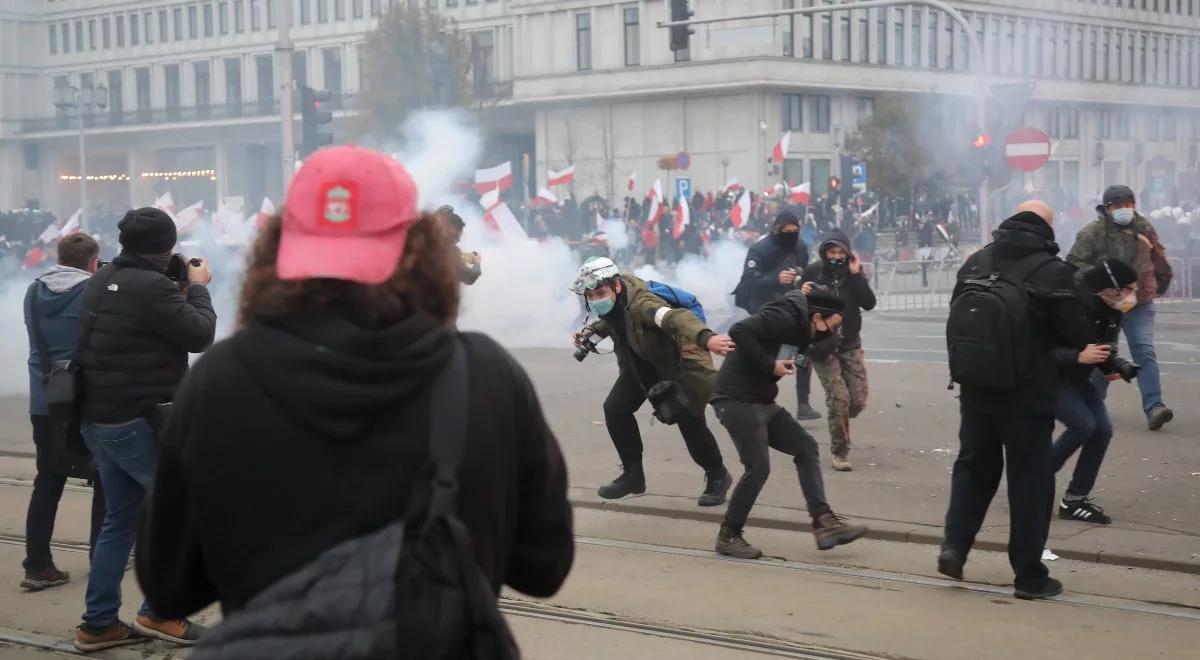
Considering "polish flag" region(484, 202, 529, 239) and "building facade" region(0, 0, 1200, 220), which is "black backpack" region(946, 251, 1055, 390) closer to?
"polish flag" region(484, 202, 529, 239)

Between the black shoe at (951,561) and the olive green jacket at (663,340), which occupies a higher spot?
the olive green jacket at (663,340)

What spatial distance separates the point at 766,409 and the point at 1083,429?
1.64 metres

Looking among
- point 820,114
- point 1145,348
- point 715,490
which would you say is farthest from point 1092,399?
point 820,114

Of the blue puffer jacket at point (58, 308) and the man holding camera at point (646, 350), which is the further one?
the man holding camera at point (646, 350)

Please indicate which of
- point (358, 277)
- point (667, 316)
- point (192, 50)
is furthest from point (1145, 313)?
point (192, 50)

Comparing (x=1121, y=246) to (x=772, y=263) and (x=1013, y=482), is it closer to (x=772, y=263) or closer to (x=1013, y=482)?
(x=772, y=263)

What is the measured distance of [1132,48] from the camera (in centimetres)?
5956

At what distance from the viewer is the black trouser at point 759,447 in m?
7.46

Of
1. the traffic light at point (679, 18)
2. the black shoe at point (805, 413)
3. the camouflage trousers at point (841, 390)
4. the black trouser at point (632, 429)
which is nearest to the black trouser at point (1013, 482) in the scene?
the black trouser at point (632, 429)

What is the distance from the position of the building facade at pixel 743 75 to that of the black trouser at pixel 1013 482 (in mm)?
42478

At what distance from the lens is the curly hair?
240 centimetres

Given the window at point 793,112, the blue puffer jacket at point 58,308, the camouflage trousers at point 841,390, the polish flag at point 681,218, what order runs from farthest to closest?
the window at point 793,112
the polish flag at point 681,218
the camouflage trousers at point 841,390
the blue puffer jacket at point 58,308

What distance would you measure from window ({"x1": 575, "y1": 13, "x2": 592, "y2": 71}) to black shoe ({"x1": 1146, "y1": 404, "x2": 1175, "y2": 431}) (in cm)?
5310

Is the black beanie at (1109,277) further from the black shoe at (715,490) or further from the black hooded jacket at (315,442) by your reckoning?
the black hooded jacket at (315,442)
